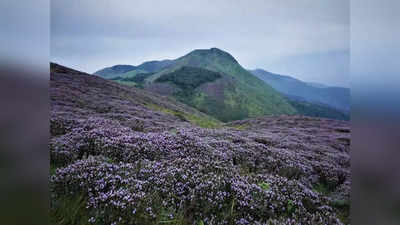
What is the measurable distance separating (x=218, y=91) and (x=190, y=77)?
31.1 feet

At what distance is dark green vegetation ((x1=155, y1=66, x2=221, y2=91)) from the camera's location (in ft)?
178

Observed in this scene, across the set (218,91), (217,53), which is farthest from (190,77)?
(217,53)

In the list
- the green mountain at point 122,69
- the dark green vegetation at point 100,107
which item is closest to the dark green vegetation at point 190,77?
the dark green vegetation at point 100,107

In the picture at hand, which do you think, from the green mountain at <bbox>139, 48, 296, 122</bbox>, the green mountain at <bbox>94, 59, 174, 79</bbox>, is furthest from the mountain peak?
the green mountain at <bbox>139, 48, 296, 122</bbox>

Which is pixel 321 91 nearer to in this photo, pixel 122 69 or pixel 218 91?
pixel 122 69

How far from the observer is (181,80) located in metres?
56.5

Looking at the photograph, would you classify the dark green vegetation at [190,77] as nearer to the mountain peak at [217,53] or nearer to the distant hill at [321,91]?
the mountain peak at [217,53]

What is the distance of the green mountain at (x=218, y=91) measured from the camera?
4891cm

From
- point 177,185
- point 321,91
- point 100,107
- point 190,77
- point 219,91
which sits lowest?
point 177,185

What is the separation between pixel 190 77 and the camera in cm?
5750

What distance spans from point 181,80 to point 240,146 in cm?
5294
